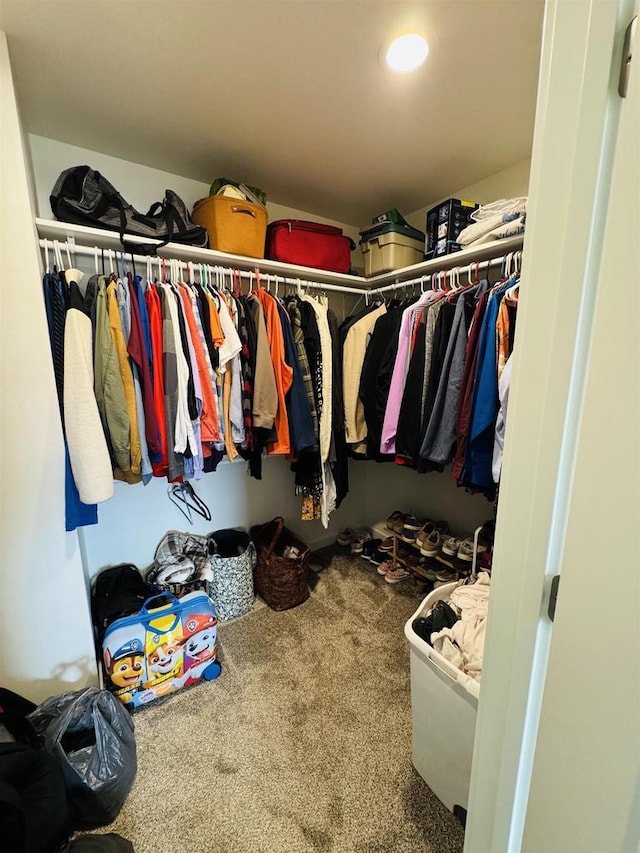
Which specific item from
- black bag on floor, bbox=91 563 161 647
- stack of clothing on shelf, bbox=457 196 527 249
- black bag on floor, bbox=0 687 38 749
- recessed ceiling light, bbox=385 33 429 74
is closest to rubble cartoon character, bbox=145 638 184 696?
black bag on floor, bbox=91 563 161 647

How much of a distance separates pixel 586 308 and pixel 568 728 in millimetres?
544

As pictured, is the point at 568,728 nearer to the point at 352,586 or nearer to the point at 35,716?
the point at 35,716

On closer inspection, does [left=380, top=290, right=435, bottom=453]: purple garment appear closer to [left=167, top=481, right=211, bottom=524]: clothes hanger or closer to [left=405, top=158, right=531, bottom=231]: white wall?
[left=405, top=158, right=531, bottom=231]: white wall

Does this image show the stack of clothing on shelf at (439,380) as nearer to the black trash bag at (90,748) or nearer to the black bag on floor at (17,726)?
the black trash bag at (90,748)

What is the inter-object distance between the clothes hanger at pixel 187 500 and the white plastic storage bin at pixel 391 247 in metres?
1.70

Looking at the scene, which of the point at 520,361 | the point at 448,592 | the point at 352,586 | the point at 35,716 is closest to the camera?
the point at 520,361

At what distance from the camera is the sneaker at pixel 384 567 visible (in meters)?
2.39

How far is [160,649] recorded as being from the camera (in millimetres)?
1518

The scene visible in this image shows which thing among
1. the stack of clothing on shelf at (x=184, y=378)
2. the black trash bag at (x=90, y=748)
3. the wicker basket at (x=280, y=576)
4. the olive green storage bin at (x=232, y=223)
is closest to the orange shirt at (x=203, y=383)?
the stack of clothing on shelf at (x=184, y=378)

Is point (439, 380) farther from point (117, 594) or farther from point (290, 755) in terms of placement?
point (117, 594)

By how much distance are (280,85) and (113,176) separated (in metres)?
0.96

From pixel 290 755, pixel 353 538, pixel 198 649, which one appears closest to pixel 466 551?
pixel 353 538

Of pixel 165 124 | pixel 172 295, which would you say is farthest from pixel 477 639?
pixel 165 124

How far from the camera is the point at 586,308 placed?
0.47m
